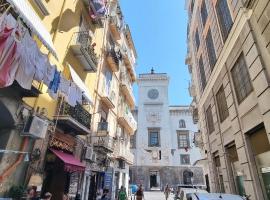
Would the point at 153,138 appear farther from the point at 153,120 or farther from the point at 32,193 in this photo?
the point at 32,193

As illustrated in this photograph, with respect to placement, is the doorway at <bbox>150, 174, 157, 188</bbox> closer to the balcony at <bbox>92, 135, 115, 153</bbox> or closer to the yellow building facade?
the yellow building facade

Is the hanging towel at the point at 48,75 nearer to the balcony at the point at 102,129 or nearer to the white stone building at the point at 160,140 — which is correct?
the balcony at the point at 102,129

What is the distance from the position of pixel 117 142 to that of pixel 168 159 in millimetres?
25137

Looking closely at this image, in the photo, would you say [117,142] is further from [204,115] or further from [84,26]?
[84,26]

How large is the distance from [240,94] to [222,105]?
115 inches

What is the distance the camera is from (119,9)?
71.5ft

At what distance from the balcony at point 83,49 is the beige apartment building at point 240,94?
746 centimetres

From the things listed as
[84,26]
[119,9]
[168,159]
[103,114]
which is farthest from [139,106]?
[84,26]

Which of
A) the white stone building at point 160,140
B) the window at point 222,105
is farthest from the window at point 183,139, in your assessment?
the window at point 222,105

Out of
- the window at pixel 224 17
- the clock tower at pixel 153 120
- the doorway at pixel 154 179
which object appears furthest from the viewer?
the clock tower at pixel 153 120

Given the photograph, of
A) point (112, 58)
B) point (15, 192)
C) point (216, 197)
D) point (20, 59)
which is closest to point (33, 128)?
point (15, 192)

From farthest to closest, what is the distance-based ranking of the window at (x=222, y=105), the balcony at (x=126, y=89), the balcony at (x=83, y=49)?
the balcony at (x=126, y=89) → the window at (x=222, y=105) → the balcony at (x=83, y=49)

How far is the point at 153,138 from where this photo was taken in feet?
142

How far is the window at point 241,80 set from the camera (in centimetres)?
928
